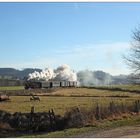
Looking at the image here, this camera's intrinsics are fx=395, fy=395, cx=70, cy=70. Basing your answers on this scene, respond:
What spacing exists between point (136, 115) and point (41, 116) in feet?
31.7

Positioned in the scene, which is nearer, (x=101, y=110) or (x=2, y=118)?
(x=2, y=118)

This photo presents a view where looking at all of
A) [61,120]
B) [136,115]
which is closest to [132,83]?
[136,115]

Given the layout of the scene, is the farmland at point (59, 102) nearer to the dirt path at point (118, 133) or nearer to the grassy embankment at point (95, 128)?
the grassy embankment at point (95, 128)

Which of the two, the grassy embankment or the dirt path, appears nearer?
the dirt path

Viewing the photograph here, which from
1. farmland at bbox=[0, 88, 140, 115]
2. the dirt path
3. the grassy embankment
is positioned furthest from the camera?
farmland at bbox=[0, 88, 140, 115]

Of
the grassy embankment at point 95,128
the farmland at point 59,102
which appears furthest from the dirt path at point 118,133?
the farmland at point 59,102

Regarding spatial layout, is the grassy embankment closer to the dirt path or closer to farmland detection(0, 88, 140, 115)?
the dirt path

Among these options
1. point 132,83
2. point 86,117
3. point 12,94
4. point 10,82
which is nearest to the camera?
point 86,117

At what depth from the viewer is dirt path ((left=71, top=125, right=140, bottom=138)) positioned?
2152 centimetres

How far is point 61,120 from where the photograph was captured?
2808cm

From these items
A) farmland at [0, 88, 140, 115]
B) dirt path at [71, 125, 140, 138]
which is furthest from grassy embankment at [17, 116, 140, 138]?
farmland at [0, 88, 140, 115]

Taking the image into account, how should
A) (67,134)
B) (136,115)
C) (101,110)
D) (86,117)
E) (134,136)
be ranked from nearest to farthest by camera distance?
1. (134,136)
2. (67,134)
3. (86,117)
4. (101,110)
5. (136,115)

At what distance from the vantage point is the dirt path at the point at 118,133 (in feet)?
Answer: 70.6

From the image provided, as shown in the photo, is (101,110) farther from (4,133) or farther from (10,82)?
(10,82)
